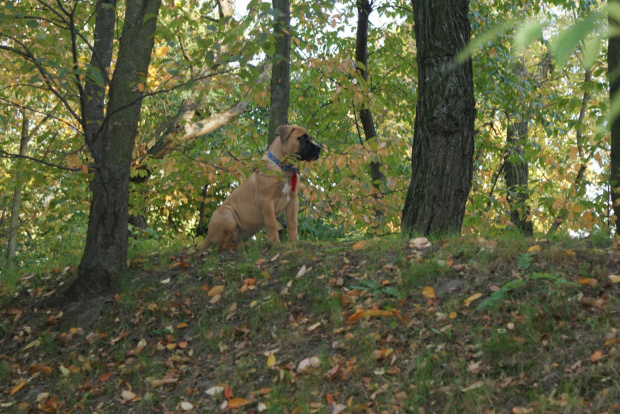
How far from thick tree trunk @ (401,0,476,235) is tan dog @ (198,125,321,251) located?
A: 149cm

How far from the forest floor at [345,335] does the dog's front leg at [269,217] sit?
615 millimetres

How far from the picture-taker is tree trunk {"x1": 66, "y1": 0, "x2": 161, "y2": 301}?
6.50m

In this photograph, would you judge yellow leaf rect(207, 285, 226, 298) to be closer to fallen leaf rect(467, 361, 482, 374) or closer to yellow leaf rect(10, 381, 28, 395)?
yellow leaf rect(10, 381, 28, 395)

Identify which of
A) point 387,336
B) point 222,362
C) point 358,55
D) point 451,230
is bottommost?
point 222,362

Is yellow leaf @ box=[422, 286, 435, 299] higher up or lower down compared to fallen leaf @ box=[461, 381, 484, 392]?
higher up

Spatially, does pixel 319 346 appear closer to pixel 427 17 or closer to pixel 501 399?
pixel 501 399

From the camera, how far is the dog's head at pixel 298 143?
7477 mm

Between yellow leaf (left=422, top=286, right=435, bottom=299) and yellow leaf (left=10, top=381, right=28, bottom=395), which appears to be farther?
yellow leaf (left=10, top=381, right=28, bottom=395)

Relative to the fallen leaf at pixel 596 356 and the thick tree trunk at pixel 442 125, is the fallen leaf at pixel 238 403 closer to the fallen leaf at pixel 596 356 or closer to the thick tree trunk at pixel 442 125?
the fallen leaf at pixel 596 356

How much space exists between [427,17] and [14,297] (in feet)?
19.0

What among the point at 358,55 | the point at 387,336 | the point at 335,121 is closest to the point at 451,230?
the point at 387,336

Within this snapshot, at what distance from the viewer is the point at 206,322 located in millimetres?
5594

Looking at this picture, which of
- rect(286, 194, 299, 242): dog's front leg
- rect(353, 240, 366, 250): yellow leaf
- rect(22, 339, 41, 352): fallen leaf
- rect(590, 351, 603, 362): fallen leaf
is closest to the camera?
rect(590, 351, 603, 362): fallen leaf

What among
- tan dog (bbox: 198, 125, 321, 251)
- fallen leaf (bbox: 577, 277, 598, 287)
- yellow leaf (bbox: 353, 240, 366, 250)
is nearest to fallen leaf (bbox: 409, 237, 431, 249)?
yellow leaf (bbox: 353, 240, 366, 250)
